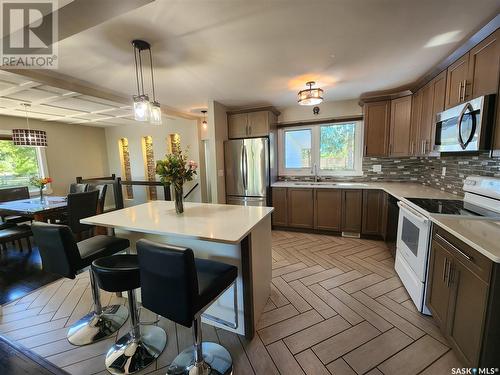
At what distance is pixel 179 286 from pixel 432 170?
3.88 metres

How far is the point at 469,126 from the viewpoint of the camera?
6.13 feet

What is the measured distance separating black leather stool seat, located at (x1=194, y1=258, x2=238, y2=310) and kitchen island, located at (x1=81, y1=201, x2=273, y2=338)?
17cm

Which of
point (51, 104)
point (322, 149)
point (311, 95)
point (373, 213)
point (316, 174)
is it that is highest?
point (51, 104)

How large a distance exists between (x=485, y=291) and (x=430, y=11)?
1933 mm

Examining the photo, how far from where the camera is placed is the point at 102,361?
154cm

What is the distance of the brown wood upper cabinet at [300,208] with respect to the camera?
3.88 m

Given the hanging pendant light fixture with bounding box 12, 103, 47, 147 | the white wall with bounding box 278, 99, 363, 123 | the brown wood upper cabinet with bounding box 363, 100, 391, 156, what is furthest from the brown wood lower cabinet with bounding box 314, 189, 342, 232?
the hanging pendant light fixture with bounding box 12, 103, 47, 147

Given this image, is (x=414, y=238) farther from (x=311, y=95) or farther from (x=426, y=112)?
(x=311, y=95)

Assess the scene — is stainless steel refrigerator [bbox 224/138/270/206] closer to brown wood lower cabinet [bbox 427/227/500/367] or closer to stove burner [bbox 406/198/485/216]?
stove burner [bbox 406/198/485/216]

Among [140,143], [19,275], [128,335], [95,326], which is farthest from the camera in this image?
[140,143]

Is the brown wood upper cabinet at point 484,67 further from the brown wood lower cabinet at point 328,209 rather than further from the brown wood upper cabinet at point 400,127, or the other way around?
the brown wood lower cabinet at point 328,209

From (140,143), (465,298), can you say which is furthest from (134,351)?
(140,143)

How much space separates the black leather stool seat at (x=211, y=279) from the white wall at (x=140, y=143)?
4133 mm

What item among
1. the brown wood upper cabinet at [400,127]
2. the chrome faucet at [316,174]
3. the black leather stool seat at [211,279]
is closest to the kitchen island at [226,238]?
the black leather stool seat at [211,279]
